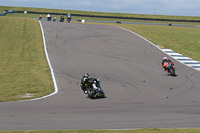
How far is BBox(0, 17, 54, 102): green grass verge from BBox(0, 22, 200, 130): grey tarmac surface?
111 centimetres

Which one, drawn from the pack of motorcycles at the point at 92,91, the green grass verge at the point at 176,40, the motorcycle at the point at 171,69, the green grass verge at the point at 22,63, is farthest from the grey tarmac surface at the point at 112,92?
the green grass verge at the point at 176,40

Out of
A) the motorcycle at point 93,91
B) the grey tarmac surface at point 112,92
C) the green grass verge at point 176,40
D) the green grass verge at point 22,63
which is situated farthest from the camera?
the green grass verge at point 176,40

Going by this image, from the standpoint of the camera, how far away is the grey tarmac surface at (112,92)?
36.3 feet

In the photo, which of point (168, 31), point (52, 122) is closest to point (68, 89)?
point (52, 122)

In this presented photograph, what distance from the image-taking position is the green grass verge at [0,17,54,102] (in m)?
18.2

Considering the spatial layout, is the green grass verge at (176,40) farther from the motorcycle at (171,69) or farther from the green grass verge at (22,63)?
the green grass verge at (22,63)

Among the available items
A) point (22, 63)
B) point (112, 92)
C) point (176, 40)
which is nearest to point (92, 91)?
point (112, 92)

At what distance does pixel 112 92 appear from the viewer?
1784 centimetres

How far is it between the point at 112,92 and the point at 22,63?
37.9 feet

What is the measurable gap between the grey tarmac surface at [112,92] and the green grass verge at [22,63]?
111cm

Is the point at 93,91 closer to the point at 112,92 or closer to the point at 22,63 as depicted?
the point at 112,92

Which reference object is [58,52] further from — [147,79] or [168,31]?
[168,31]

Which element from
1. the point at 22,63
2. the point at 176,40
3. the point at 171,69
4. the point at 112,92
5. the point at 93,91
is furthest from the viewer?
the point at 176,40

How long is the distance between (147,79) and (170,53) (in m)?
11.7
